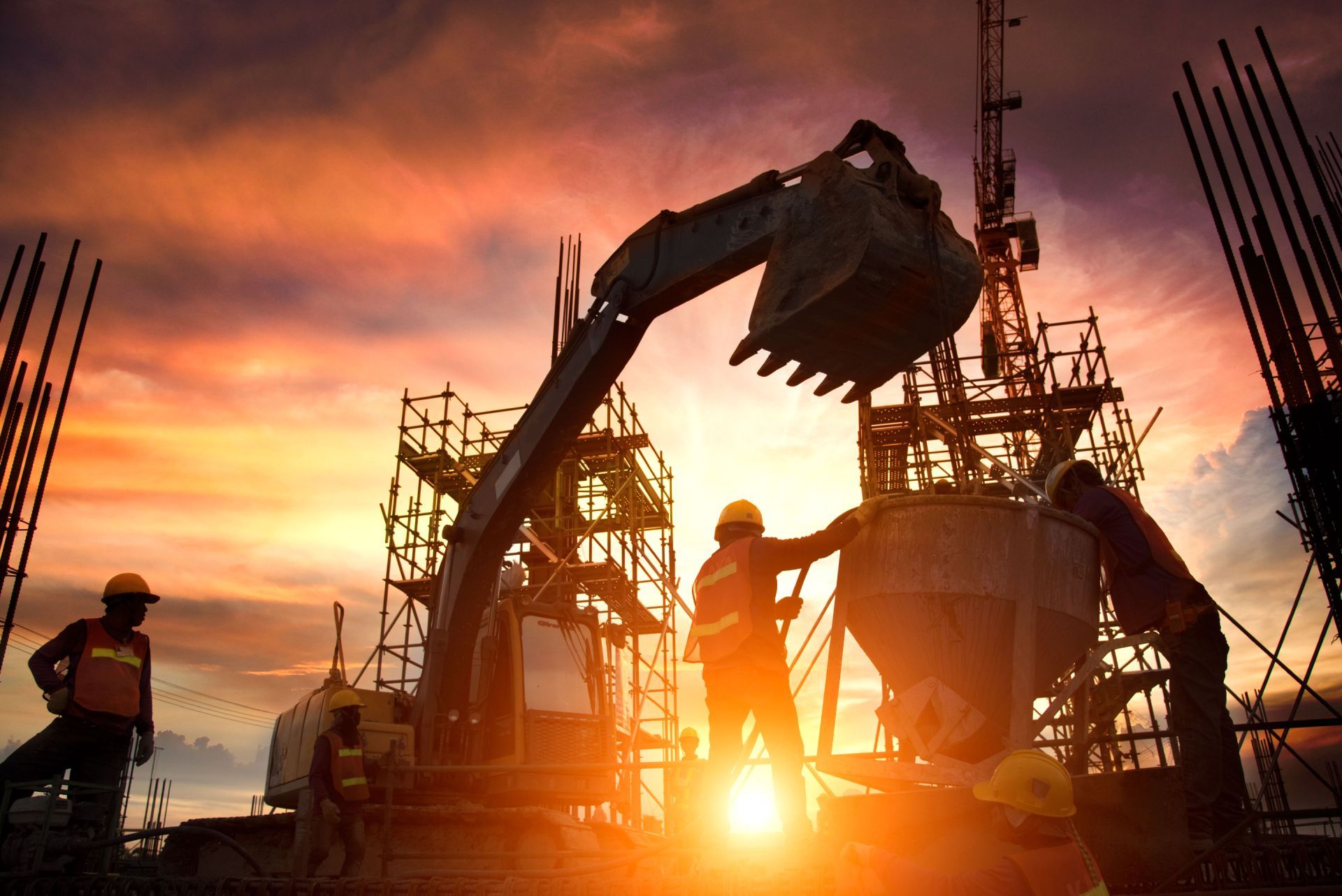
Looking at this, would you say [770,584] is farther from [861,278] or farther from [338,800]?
[338,800]

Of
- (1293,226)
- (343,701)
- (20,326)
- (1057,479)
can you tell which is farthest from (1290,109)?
(20,326)

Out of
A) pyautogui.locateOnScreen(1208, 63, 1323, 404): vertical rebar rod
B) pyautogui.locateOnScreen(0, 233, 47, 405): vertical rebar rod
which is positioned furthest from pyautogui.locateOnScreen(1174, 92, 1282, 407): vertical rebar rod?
pyautogui.locateOnScreen(0, 233, 47, 405): vertical rebar rod

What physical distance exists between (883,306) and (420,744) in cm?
627

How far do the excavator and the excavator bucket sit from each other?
14mm

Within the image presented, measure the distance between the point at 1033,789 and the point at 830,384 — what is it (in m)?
3.55

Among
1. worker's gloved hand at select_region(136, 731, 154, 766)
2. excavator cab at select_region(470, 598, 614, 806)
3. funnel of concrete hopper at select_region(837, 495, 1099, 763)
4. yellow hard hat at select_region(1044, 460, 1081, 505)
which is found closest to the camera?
funnel of concrete hopper at select_region(837, 495, 1099, 763)

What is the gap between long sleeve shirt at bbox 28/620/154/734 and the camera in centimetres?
593

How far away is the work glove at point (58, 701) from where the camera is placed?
5.88 meters

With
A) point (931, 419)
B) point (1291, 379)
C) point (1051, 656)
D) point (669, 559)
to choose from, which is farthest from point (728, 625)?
point (669, 559)

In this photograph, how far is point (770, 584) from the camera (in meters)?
5.57

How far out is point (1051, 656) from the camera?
559cm

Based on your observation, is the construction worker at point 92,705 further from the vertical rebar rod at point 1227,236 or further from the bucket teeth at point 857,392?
the vertical rebar rod at point 1227,236

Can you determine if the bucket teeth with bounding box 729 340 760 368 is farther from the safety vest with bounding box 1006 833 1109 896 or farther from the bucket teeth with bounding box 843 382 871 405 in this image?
the safety vest with bounding box 1006 833 1109 896

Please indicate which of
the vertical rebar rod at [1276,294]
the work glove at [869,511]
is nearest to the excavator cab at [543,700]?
the work glove at [869,511]
